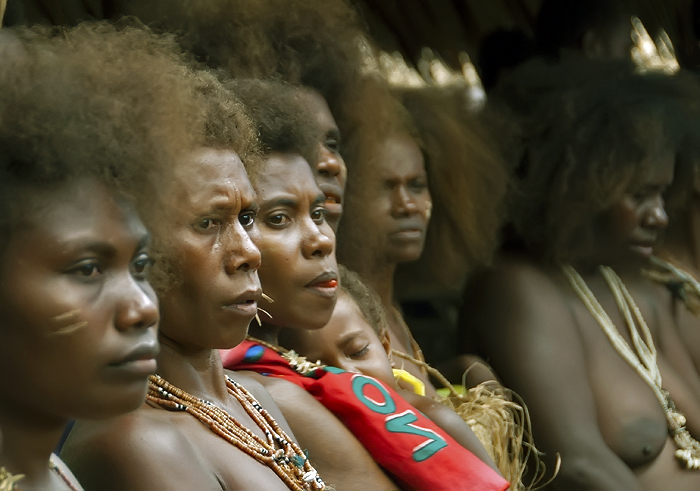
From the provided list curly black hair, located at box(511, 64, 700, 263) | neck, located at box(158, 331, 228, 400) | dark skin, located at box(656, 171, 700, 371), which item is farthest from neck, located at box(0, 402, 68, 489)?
dark skin, located at box(656, 171, 700, 371)

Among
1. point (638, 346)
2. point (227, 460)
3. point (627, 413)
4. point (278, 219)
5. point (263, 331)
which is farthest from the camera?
point (638, 346)

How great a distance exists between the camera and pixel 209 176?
61.6 inches

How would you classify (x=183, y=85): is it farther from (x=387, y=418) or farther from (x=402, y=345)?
(x=402, y=345)

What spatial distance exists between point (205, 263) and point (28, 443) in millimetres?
423

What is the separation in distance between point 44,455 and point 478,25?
2.82m

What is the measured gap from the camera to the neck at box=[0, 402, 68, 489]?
1199 millimetres

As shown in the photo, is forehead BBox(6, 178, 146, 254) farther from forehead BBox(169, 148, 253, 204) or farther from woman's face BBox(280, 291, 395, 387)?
woman's face BBox(280, 291, 395, 387)

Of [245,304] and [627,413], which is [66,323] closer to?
[245,304]

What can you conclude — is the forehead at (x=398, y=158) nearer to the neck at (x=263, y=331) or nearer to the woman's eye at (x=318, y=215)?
the woman's eye at (x=318, y=215)

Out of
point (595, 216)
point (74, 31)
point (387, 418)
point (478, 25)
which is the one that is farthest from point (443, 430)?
point (478, 25)

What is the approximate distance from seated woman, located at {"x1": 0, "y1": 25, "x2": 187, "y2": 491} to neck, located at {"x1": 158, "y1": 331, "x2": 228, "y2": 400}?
0.99 feet

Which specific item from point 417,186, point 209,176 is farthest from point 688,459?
point 209,176

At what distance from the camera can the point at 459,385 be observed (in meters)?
2.71

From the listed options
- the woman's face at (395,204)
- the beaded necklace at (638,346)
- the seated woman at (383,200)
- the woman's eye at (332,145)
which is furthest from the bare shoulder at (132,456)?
the beaded necklace at (638,346)
